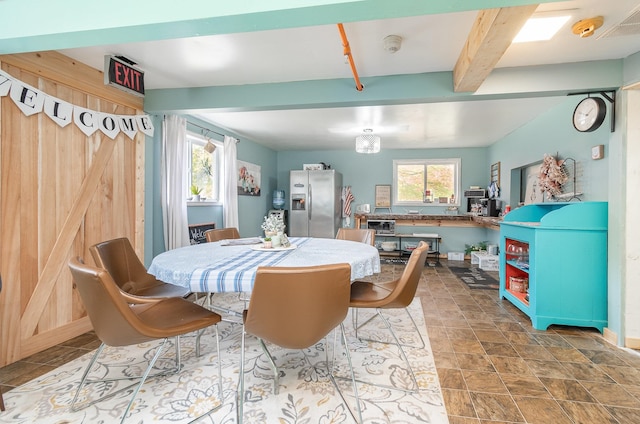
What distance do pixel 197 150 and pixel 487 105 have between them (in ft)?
12.3

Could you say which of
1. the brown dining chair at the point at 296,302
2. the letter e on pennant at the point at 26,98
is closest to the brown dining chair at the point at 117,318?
the brown dining chair at the point at 296,302

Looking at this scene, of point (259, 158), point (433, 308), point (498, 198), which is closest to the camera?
point (433, 308)

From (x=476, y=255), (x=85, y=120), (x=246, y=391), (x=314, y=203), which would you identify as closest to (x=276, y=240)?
(x=246, y=391)

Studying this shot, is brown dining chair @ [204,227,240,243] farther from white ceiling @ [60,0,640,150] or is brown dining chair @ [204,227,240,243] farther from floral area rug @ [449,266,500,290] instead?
floral area rug @ [449,266,500,290]

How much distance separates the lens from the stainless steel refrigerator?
5902 millimetres

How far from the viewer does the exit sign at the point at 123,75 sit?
Result: 2293mm

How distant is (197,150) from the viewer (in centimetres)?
412

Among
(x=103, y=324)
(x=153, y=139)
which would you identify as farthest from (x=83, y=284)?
(x=153, y=139)

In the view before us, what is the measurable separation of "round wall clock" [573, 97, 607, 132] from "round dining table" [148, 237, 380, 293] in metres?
2.13

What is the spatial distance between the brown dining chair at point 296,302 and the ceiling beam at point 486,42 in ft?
4.87

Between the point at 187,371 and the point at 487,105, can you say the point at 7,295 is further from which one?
the point at 487,105

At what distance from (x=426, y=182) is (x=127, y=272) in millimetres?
5621

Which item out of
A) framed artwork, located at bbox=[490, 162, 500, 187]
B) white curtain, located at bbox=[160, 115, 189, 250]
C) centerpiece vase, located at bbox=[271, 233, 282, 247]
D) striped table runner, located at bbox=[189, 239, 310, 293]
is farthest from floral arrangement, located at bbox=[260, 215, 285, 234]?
framed artwork, located at bbox=[490, 162, 500, 187]

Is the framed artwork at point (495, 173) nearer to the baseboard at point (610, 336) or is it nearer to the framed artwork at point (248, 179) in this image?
the baseboard at point (610, 336)
